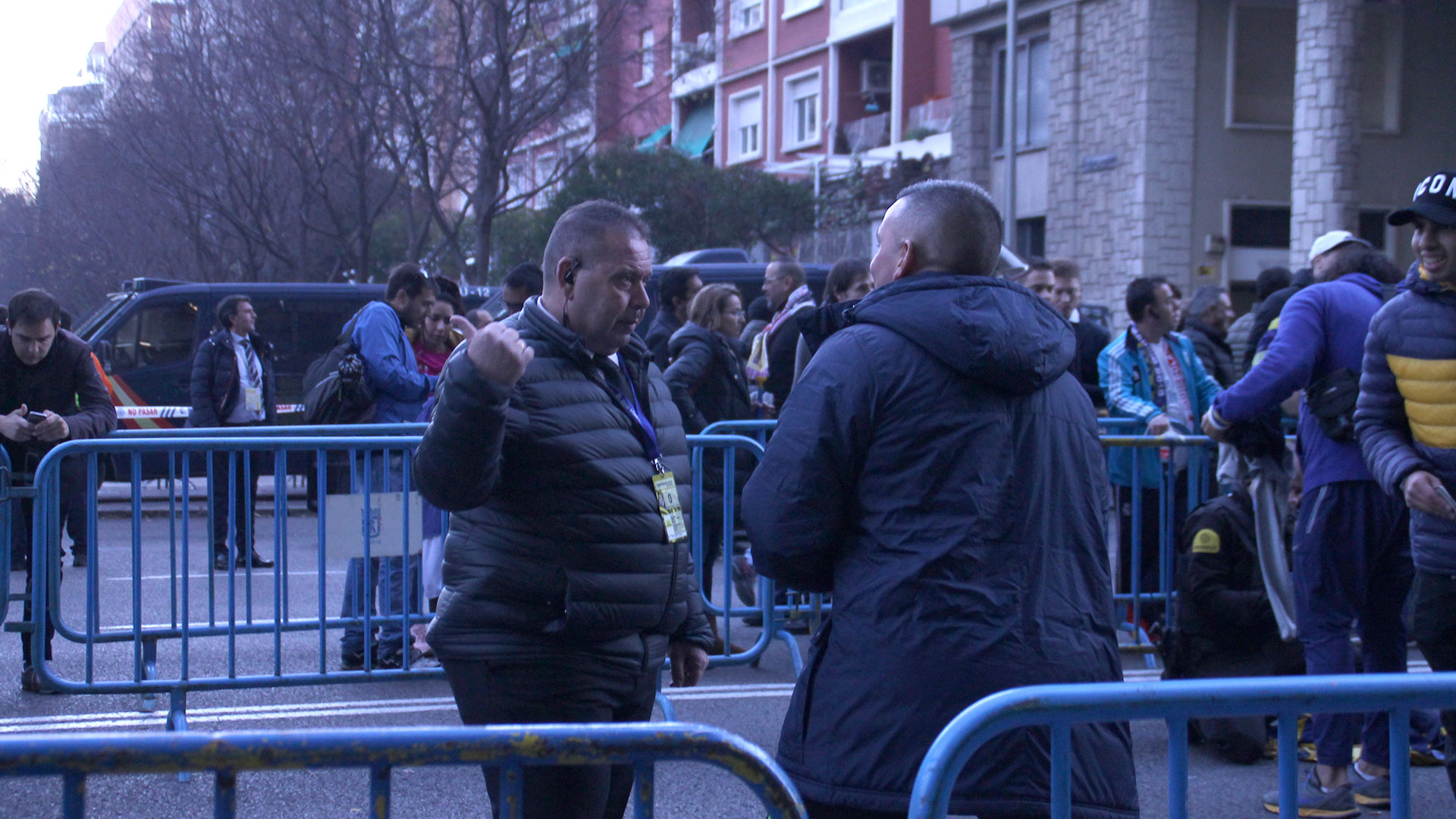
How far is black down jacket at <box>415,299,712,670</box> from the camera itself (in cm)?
274

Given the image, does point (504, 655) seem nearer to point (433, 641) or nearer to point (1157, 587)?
point (433, 641)

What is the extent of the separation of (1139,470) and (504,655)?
4.39 m

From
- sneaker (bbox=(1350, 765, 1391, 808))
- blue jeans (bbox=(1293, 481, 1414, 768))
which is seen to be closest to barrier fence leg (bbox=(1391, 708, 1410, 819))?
blue jeans (bbox=(1293, 481, 1414, 768))

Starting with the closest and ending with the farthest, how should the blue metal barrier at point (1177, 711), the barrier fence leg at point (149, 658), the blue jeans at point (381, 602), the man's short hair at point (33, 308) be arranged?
1. the blue metal barrier at point (1177, 711)
2. the barrier fence leg at point (149, 658)
3. the blue jeans at point (381, 602)
4. the man's short hair at point (33, 308)

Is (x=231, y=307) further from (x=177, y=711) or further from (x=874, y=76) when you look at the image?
(x=874, y=76)

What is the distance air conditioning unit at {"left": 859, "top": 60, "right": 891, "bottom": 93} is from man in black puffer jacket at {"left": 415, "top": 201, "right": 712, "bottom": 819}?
32550mm

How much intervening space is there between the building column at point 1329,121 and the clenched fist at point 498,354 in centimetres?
1851

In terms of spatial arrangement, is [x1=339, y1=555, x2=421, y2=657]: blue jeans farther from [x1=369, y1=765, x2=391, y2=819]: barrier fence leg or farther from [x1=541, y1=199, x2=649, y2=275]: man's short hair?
[x1=369, y1=765, x2=391, y2=819]: barrier fence leg

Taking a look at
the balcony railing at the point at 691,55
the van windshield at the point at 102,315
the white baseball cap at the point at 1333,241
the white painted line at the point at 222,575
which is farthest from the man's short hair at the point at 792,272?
the balcony railing at the point at 691,55

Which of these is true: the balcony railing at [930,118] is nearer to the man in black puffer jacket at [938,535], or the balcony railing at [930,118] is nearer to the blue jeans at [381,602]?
the blue jeans at [381,602]

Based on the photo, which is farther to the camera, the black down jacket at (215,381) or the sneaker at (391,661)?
the black down jacket at (215,381)

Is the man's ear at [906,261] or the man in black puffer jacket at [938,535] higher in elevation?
the man's ear at [906,261]

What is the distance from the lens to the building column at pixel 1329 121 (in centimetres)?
1898

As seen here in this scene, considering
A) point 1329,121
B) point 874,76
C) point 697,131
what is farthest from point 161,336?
point 697,131
